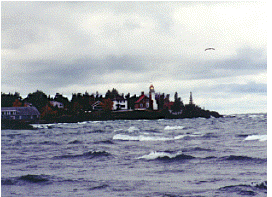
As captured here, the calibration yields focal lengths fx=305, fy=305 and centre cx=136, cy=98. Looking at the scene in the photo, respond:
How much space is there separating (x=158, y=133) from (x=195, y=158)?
179cm

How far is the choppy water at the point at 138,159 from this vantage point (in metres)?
7.12

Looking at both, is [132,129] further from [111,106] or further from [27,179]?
[27,179]

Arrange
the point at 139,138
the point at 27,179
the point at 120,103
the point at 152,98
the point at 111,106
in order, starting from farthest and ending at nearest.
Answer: the point at 139,138, the point at 111,106, the point at 120,103, the point at 152,98, the point at 27,179

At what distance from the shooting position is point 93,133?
12719 millimetres

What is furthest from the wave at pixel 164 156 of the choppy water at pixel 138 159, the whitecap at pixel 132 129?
the whitecap at pixel 132 129

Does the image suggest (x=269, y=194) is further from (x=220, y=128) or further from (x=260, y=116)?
(x=220, y=128)

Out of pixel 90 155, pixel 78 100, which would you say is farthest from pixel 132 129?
pixel 78 100

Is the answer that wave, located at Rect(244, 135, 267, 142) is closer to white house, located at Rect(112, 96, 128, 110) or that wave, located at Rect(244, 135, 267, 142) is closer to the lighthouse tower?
the lighthouse tower

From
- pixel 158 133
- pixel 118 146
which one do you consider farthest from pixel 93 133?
pixel 158 133

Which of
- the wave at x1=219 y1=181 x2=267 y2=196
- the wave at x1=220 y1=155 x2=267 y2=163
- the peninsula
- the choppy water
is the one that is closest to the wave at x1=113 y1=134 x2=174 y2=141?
the choppy water

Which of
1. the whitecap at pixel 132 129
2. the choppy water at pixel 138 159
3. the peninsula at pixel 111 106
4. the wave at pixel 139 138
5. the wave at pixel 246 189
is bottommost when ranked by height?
the wave at pixel 246 189

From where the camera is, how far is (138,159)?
9.57m

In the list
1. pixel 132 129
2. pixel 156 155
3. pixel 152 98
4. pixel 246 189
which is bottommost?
pixel 246 189

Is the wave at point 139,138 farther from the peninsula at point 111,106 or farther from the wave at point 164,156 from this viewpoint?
the wave at point 164,156
